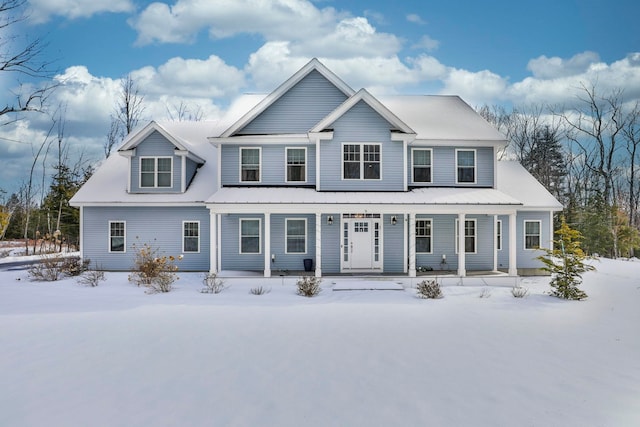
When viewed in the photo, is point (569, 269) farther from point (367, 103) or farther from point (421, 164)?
point (367, 103)

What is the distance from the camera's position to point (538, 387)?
567 cm

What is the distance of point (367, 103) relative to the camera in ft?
51.8

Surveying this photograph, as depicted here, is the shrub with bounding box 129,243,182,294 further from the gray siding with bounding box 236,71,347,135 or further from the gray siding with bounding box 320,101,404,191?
the gray siding with bounding box 320,101,404,191

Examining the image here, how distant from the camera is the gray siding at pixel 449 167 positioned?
16.9m

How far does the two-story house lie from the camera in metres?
15.6

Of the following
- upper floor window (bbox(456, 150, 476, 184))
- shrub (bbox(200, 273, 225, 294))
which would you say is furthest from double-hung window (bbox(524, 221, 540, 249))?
shrub (bbox(200, 273, 225, 294))

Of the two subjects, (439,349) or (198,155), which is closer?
(439,349)

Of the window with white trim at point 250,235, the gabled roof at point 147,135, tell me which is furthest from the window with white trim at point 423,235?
the gabled roof at point 147,135

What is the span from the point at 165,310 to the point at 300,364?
17.5 feet

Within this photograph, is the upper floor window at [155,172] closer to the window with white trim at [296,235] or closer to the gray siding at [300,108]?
the gray siding at [300,108]

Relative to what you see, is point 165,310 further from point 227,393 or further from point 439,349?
point 439,349

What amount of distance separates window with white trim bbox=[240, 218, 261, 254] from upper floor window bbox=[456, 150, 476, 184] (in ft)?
30.4

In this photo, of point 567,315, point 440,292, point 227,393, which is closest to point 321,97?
point 440,292

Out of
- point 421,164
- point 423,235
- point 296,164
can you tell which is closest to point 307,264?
point 296,164
